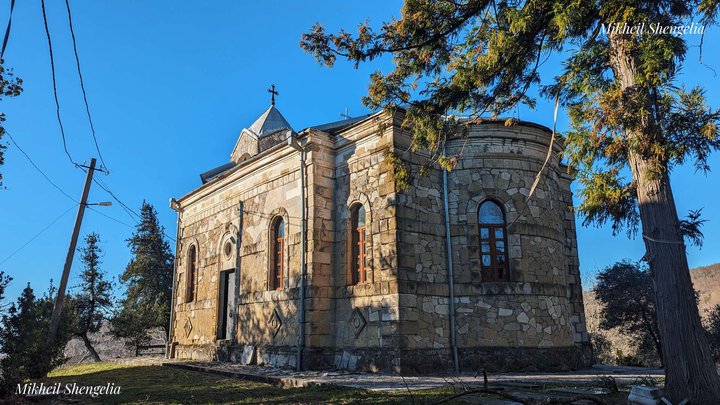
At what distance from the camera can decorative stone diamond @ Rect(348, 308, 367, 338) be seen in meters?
10.8

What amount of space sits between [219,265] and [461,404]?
1119 centimetres

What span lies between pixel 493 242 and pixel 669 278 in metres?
5.53

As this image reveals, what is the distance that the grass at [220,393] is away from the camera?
22.6 ft

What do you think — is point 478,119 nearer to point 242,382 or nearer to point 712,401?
point 712,401

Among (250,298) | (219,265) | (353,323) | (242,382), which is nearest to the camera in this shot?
(242,382)

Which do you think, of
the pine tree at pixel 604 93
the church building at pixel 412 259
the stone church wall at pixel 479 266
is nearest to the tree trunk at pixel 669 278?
the pine tree at pixel 604 93

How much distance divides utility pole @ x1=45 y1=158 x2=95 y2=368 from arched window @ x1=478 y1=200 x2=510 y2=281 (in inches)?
412

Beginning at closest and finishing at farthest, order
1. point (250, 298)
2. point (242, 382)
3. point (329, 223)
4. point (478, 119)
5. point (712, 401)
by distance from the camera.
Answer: point (712, 401)
point (478, 119)
point (242, 382)
point (329, 223)
point (250, 298)

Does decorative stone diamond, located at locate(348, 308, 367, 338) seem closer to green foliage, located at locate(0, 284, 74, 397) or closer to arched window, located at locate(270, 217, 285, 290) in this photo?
Answer: arched window, located at locate(270, 217, 285, 290)

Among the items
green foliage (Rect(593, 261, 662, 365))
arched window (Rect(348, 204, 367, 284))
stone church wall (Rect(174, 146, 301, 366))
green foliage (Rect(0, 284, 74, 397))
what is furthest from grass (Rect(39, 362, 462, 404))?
green foliage (Rect(593, 261, 662, 365))

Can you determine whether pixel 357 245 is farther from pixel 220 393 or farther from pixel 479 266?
pixel 220 393

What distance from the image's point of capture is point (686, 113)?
230 inches

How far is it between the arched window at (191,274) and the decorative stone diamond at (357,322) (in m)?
8.80

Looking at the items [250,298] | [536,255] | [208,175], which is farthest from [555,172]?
[208,175]
